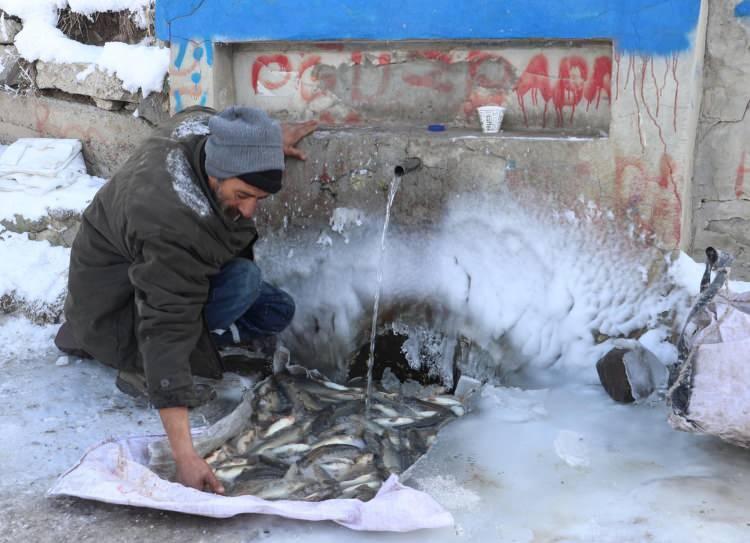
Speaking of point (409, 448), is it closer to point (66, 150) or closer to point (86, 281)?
point (86, 281)

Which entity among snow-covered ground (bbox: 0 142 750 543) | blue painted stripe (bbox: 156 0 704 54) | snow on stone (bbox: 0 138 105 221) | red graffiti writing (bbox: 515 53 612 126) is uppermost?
blue painted stripe (bbox: 156 0 704 54)

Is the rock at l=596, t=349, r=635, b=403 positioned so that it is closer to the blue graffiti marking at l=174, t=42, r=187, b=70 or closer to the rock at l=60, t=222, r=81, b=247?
the blue graffiti marking at l=174, t=42, r=187, b=70

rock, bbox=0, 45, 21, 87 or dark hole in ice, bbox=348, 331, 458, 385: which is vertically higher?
rock, bbox=0, 45, 21, 87

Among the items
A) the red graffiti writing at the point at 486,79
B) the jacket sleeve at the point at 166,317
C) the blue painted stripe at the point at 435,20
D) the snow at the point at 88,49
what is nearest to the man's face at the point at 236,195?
the jacket sleeve at the point at 166,317

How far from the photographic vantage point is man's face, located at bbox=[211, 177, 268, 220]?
3275 mm

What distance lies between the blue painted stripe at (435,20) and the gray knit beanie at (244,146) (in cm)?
143

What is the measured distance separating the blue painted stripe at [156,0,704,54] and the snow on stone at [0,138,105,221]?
3.62ft

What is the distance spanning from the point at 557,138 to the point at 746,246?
121 centimetres

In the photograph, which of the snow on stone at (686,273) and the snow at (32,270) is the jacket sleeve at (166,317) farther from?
the snow on stone at (686,273)

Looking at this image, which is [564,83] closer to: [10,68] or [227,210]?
[227,210]

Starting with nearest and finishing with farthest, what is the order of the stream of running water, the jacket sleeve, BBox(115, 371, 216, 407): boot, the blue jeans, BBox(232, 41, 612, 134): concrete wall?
the jacket sleeve < the blue jeans < BBox(115, 371, 216, 407): boot < BBox(232, 41, 612, 134): concrete wall < the stream of running water

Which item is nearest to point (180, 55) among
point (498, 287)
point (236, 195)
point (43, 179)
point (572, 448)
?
point (43, 179)

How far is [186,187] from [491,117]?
1.79 meters

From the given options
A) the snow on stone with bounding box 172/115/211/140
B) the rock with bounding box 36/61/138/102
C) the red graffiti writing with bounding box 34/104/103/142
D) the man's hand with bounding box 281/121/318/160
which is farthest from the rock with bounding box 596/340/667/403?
the red graffiti writing with bounding box 34/104/103/142
